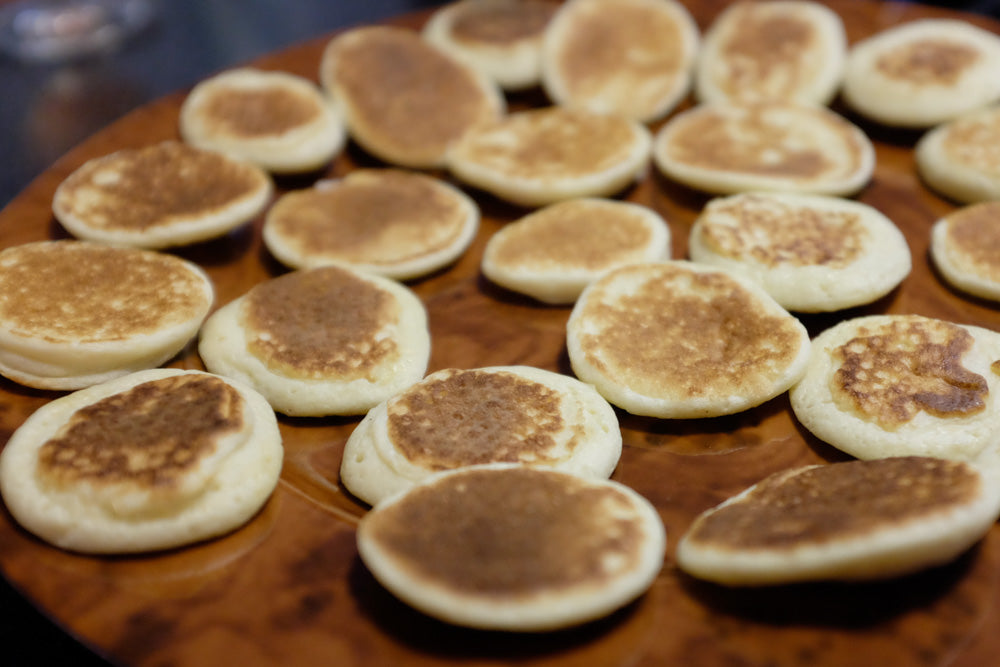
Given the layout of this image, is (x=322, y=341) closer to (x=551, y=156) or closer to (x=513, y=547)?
(x=513, y=547)

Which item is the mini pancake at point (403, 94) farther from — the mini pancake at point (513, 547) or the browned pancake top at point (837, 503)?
the browned pancake top at point (837, 503)

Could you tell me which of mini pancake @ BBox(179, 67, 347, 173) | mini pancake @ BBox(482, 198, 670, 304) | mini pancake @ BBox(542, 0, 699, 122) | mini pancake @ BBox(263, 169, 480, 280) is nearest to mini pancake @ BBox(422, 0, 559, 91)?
mini pancake @ BBox(542, 0, 699, 122)

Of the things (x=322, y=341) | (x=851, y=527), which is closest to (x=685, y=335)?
(x=851, y=527)

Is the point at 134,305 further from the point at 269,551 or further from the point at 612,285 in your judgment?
the point at 612,285

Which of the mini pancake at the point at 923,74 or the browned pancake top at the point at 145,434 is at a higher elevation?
the mini pancake at the point at 923,74

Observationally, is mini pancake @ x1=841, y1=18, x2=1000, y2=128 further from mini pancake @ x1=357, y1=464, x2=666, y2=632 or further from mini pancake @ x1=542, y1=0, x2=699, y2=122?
mini pancake @ x1=357, y1=464, x2=666, y2=632

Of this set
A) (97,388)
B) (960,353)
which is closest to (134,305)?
(97,388)

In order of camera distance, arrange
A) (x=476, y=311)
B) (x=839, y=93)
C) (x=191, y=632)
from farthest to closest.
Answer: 1. (x=839, y=93)
2. (x=476, y=311)
3. (x=191, y=632)

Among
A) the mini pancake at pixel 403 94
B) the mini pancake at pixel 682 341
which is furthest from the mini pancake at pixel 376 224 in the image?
the mini pancake at pixel 682 341
